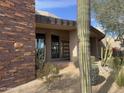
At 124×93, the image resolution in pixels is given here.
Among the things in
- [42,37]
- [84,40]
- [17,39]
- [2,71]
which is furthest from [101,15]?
[84,40]

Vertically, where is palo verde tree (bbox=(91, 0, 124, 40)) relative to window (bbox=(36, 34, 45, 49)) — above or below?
above

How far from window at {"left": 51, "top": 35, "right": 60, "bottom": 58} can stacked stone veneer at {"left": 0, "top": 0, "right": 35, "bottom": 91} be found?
30.7ft

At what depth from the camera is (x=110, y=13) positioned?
700 inches

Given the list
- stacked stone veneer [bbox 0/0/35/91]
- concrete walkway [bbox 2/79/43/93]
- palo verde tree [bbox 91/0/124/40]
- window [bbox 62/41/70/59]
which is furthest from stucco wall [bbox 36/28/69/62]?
concrete walkway [bbox 2/79/43/93]

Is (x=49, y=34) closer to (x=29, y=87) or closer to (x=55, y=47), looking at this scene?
(x=55, y=47)

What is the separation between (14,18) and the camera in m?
11.4

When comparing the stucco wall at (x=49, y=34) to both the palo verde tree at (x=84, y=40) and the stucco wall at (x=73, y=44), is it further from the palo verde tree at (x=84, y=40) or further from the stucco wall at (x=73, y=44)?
the palo verde tree at (x=84, y=40)

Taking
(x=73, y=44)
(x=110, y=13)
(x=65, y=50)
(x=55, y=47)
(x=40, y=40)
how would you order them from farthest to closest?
(x=65, y=50), (x=55, y=47), (x=73, y=44), (x=40, y=40), (x=110, y=13)

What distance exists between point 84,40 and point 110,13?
35.0 feet

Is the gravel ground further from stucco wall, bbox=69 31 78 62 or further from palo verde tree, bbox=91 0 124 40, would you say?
stucco wall, bbox=69 31 78 62

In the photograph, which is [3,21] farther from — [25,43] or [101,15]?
[101,15]

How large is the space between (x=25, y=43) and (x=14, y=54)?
1.00 meters

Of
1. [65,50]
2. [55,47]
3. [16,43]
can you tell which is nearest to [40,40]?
[55,47]

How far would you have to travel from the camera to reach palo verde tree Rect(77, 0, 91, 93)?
7554mm
